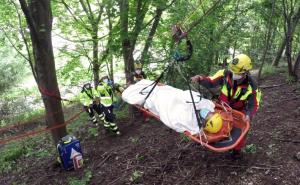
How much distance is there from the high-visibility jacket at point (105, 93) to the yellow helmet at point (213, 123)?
3468mm

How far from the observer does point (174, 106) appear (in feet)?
18.0

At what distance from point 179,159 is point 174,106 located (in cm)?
102

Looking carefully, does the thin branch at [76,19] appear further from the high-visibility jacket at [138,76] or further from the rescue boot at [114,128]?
the rescue boot at [114,128]

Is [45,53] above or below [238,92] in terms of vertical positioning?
above

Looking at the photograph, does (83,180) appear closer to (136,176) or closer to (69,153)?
(69,153)

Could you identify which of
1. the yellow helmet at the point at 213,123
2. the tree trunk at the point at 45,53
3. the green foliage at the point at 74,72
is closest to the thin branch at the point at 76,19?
the green foliage at the point at 74,72

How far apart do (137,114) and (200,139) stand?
14.2 feet

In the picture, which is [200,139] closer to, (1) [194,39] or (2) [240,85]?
(2) [240,85]

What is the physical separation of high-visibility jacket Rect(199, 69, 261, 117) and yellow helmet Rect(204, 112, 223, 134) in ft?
1.32

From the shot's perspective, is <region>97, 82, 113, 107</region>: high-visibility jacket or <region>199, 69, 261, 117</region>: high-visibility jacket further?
<region>97, 82, 113, 107</region>: high-visibility jacket

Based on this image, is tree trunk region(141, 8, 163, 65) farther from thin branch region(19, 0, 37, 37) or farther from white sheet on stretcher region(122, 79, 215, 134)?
thin branch region(19, 0, 37, 37)

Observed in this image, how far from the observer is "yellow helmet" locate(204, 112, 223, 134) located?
4977mm

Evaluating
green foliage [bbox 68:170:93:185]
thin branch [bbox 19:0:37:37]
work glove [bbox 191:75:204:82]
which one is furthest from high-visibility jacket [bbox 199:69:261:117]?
thin branch [bbox 19:0:37:37]

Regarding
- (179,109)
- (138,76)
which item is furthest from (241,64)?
(138,76)
